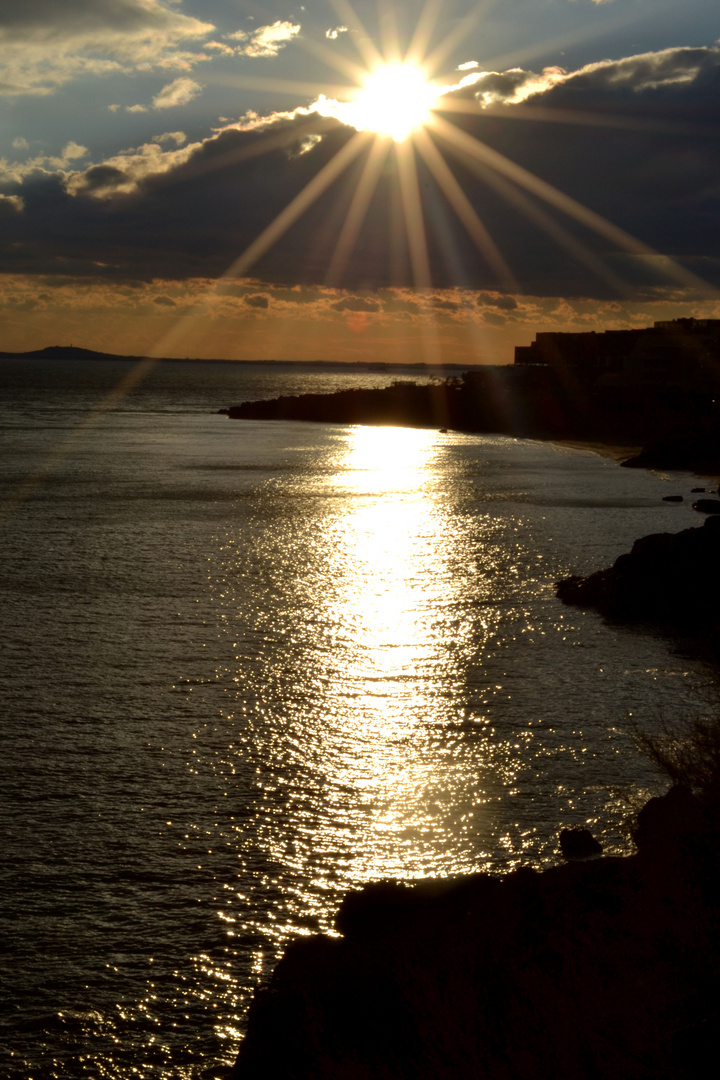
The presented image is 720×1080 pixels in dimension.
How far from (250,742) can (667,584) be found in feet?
49.5

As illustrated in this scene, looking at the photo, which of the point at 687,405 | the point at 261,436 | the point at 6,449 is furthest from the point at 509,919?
the point at 687,405

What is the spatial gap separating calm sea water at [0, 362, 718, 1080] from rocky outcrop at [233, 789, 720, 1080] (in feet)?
5.56

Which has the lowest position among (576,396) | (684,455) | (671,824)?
(671,824)

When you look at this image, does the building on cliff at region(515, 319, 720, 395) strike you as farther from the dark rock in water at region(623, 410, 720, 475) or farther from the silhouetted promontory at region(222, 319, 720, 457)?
the dark rock in water at region(623, 410, 720, 475)

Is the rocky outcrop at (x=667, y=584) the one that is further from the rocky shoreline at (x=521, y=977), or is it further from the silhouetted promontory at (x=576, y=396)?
the silhouetted promontory at (x=576, y=396)

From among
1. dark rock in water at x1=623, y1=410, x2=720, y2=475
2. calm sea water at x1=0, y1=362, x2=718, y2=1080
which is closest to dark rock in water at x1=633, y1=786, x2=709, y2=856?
calm sea water at x1=0, y1=362, x2=718, y2=1080

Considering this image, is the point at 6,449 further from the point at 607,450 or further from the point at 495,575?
the point at 495,575

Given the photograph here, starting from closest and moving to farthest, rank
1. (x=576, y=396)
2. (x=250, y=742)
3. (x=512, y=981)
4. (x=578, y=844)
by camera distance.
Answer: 1. (x=512, y=981)
2. (x=578, y=844)
3. (x=250, y=742)
4. (x=576, y=396)

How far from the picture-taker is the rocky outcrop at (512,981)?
8.11 metres

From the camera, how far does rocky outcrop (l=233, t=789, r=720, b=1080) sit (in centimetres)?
811

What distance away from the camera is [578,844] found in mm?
13742

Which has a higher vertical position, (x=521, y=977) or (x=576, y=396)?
(x=576, y=396)

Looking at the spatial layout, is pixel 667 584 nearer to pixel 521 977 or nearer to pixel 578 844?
pixel 578 844

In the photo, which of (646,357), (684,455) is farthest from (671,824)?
(646,357)
